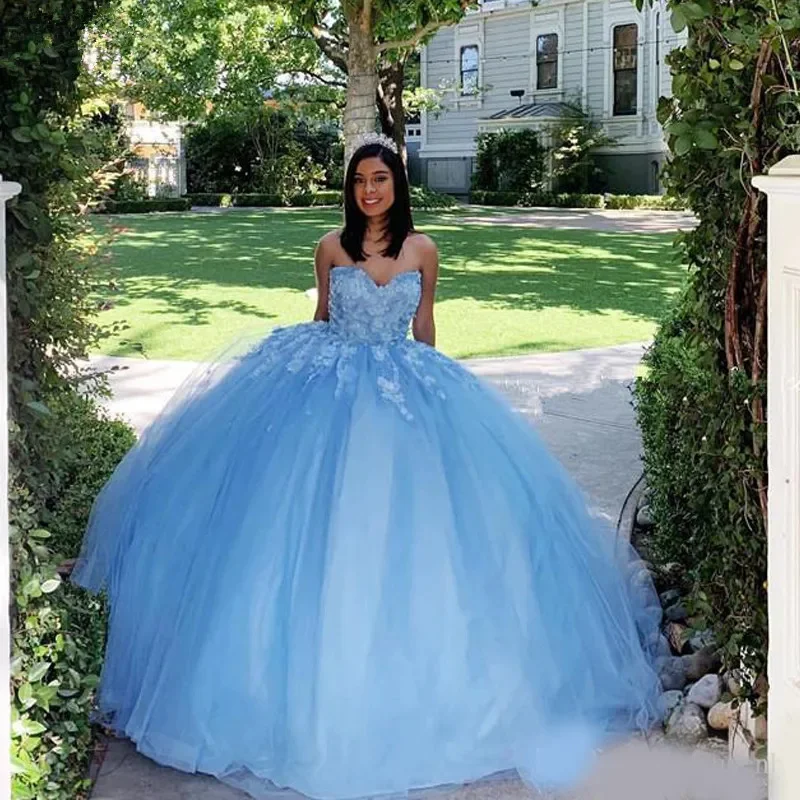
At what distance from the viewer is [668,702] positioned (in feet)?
12.7

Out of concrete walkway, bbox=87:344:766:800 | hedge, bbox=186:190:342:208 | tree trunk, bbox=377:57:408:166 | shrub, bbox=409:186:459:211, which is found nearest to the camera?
concrete walkway, bbox=87:344:766:800

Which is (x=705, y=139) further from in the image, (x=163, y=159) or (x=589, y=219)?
(x=163, y=159)

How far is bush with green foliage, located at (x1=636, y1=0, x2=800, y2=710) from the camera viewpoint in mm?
2709

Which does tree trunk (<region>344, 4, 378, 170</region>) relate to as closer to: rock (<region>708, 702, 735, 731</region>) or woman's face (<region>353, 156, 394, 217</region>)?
woman's face (<region>353, 156, 394, 217</region>)

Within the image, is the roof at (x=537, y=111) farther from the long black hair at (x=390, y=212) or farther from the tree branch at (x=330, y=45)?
the long black hair at (x=390, y=212)

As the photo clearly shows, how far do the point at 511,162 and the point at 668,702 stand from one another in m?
34.0

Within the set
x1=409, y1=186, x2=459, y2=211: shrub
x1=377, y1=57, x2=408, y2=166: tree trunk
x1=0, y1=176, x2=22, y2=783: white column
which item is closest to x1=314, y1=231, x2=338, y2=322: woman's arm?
x1=0, y1=176, x2=22, y2=783: white column

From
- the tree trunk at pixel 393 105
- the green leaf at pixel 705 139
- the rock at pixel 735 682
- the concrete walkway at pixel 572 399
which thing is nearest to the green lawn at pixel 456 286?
the concrete walkway at pixel 572 399

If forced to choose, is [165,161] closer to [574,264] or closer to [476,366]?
[574,264]

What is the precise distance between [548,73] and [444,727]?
3813 centimetres

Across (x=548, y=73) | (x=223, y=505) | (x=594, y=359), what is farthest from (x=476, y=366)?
(x=548, y=73)

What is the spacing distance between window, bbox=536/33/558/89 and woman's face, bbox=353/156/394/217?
36.3 meters

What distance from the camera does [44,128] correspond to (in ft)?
8.96

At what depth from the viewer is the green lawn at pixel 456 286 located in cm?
1229
